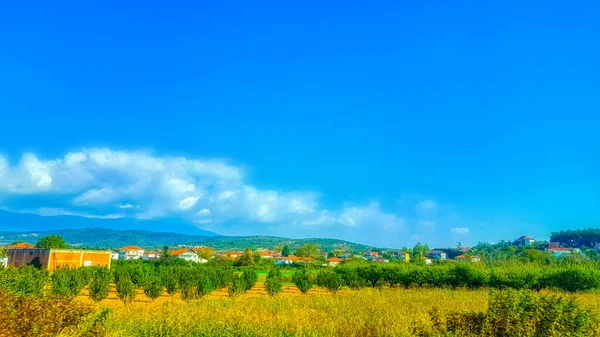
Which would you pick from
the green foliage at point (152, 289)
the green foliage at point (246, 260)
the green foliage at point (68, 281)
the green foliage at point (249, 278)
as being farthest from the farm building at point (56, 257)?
the green foliage at point (152, 289)

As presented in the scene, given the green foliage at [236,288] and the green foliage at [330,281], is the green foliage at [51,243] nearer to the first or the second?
the green foliage at [330,281]

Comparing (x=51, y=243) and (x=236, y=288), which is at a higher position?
(x=51, y=243)

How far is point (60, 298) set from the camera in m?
7.97

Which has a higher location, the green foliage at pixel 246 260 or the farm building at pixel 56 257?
the farm building at pixel 56 257

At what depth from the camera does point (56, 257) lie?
46719 millimetres

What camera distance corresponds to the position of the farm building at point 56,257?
46.2 metres

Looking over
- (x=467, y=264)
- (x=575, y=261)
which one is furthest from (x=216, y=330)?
(x=575, y=261)

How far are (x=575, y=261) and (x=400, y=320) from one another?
29.1 meters

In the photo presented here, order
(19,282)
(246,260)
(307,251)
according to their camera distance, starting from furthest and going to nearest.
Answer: (307,251) → (246,260) → (19,282)

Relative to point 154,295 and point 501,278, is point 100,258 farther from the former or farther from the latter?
point 501,278

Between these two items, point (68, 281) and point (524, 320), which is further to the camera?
point (68, 281)

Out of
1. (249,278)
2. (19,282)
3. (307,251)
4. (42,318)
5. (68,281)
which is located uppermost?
(42,318)

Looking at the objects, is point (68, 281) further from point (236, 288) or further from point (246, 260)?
point (246, 260)

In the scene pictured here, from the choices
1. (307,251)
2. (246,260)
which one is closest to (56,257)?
(246,260)
